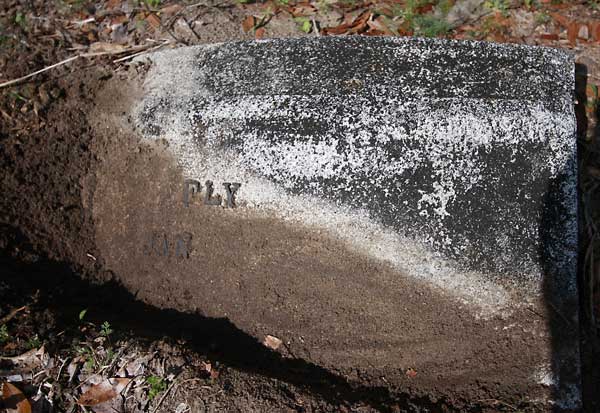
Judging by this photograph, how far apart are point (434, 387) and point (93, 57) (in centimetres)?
247

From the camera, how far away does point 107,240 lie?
2768 millimetres

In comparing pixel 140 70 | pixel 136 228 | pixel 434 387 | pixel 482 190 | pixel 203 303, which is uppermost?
pixel 140 70

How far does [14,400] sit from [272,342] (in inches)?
39.8

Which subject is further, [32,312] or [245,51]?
[245,51]

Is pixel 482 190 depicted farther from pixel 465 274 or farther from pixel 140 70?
pixel 140 70

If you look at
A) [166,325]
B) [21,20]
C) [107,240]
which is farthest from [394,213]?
[21,20]

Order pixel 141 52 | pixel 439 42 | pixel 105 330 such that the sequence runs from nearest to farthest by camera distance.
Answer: pixel 105 330, pixel 439 42, pixel 141 52

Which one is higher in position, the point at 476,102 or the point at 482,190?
the point at 476,102

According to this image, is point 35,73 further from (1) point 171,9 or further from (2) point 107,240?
(2) point 107,240

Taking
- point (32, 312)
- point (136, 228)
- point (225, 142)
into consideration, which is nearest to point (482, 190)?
point (225, 142)

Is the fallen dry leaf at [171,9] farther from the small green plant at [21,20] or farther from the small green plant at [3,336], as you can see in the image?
the small green plant at [3,336]

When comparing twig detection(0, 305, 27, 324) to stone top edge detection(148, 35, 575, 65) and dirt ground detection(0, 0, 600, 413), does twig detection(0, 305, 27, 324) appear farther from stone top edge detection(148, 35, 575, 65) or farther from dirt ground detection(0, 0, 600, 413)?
stone top edge detection(148, 35, 575, 65)

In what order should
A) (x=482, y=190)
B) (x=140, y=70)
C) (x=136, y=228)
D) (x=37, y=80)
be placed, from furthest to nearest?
(x=37, y=80) < (x=140, y=70) < (x=136, y=228) < (x=482, y=190)

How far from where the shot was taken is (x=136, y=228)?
8.76 ft
